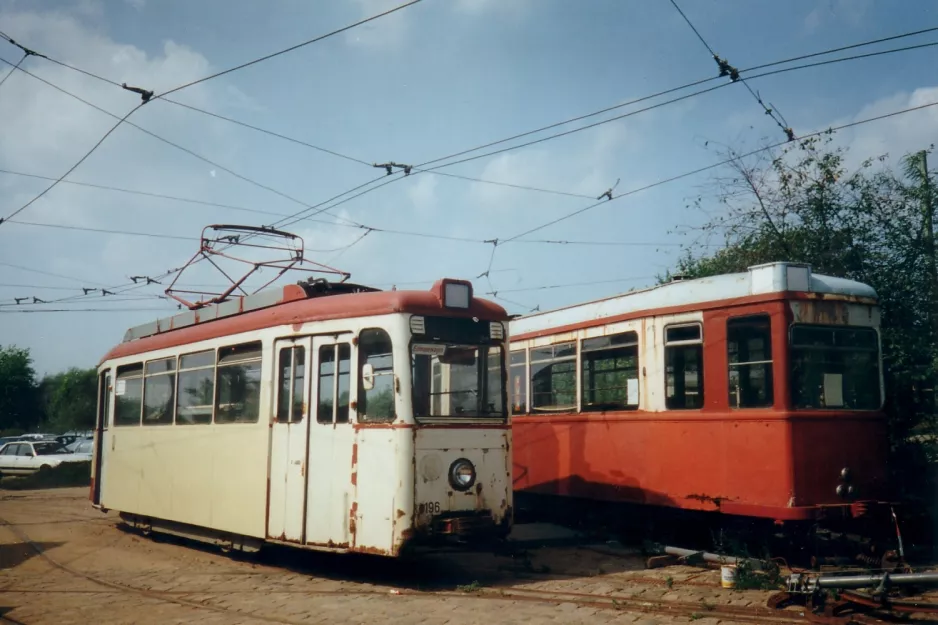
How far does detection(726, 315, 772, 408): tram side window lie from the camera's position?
9.62 meters

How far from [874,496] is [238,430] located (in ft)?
24.4

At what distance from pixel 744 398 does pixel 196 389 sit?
714cm

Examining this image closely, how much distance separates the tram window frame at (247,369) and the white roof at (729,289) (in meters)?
4.64

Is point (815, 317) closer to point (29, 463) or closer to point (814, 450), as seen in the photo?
point (814, 450)

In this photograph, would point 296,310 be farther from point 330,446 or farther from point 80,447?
point 80,447

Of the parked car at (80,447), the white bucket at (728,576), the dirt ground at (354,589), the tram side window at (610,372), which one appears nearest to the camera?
the dirt ground at (354,589)

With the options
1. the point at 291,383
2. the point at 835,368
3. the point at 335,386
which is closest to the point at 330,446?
the point at 335,386

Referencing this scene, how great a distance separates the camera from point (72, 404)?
70750 millimetres

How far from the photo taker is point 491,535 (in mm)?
9141

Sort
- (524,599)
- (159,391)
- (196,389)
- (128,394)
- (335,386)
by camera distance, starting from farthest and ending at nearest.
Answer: (128,394)
(159,391)
(196,389)
(335,386)
(524,599)

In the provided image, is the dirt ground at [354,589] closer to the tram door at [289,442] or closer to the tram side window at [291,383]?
the tram door at [289,442]

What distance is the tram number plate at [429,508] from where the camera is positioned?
8.69 metres

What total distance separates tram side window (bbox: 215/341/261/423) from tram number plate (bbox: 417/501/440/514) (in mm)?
2611

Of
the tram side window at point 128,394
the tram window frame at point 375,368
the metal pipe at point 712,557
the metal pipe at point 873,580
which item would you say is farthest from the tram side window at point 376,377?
the tram side window at point 128,394
